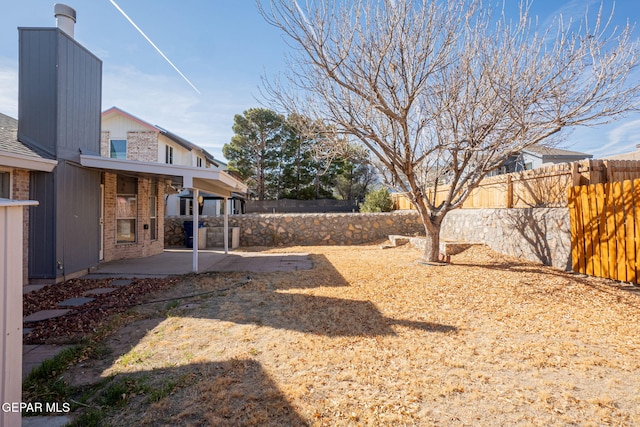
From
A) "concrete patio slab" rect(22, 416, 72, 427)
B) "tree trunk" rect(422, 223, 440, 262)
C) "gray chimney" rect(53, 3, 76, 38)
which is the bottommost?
"concrete patio slab" rect(22, 416, 72, 427)

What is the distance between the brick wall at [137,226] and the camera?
29.3 ft

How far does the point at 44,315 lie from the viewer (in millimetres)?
4648

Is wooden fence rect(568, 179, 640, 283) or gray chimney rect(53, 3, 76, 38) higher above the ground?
gray chimney rect(53, 3, 76, 38)

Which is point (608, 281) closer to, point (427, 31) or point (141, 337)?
point (427, 31)

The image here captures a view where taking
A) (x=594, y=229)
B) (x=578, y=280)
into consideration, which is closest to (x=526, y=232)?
(x=594, y=229)

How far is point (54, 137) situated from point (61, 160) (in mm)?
449

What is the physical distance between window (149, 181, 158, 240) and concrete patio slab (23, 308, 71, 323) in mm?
6054

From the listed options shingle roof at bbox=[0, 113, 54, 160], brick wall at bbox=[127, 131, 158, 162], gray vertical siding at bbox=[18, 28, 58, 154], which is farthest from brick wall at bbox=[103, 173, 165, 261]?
brick wall at bbox=[127, 131, 158, 162]

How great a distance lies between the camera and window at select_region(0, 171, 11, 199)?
19.2ft

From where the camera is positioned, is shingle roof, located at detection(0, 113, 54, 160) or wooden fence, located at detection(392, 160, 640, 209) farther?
wooden fence, located at detection(392, 160, 640, 209)

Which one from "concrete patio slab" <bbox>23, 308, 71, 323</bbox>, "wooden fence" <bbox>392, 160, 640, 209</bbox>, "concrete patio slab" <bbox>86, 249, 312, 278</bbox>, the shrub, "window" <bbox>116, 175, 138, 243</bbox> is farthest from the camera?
the shrub

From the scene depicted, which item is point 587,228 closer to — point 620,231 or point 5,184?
point 620,231

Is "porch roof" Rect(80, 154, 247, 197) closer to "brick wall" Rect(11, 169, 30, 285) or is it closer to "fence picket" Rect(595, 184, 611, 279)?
"brick wall" Rect(11, 169, 30, 285)

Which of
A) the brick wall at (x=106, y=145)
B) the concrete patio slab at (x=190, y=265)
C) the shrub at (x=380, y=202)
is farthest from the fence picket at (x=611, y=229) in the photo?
the brick wall at (x=106, y=145)
